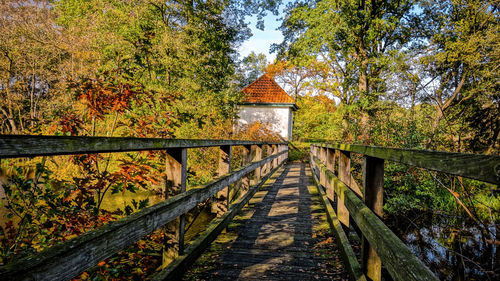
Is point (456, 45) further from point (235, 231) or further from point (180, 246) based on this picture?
point (180, 246)

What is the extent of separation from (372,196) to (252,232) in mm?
2237

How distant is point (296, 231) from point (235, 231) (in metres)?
0.91

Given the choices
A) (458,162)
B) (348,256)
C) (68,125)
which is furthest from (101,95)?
(458,162)

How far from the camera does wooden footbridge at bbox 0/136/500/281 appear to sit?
1035 mm

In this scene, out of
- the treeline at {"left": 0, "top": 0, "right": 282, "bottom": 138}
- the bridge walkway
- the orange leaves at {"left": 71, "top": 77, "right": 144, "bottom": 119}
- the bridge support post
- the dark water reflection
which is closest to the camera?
Result: the bridge walkway

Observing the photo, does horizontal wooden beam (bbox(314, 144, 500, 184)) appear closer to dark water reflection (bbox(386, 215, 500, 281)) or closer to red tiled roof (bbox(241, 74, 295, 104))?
dark water reflection (bbox(386, 215, 500, 281))

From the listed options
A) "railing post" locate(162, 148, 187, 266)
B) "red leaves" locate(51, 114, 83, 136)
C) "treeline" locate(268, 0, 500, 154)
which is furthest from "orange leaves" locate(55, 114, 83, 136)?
"treeline" locate(268, 0, 500, 154)

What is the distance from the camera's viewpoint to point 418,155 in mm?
1331

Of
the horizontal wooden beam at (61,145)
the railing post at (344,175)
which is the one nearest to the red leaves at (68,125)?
the horizontal wooden beam at (61,145)

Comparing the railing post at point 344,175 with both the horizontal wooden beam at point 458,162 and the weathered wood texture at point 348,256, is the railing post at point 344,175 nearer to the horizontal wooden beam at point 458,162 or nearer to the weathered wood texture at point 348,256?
the weathered wood texture at point 348,256

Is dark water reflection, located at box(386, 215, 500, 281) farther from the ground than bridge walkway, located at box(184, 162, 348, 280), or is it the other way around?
bridge walkway, located at box(184, 162, 348, 280)

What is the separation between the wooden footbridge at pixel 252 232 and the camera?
1.04 metres

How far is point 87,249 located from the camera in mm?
1207

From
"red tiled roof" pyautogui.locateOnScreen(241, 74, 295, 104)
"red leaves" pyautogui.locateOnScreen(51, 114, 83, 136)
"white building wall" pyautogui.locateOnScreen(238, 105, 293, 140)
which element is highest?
"red tiled roof" pyautogui.locateOnScreen(241, 74, 295, 104)
